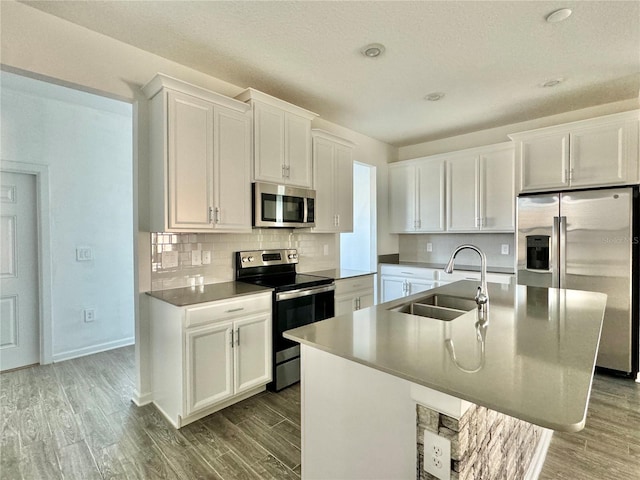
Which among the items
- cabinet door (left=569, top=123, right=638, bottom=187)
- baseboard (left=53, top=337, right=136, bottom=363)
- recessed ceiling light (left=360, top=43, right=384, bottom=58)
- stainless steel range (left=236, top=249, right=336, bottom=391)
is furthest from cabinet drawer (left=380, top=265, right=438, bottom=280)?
baseboard (left=53, top=337, right=136, bottom=363)

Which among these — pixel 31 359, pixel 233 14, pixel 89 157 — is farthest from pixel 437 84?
pixel 31 359

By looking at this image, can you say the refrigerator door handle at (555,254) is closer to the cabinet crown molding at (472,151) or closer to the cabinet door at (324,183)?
the cabinet crown molding at (472,151)

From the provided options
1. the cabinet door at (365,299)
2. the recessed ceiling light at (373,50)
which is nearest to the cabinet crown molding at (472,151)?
the cabinet door at (365,299)

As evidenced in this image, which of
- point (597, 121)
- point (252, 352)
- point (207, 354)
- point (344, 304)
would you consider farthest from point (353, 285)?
point (597, 121)

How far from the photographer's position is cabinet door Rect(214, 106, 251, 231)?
8.50 ft

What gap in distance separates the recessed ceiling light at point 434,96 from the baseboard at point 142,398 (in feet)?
11.9

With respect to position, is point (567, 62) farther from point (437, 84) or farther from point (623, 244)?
point (623, 244)

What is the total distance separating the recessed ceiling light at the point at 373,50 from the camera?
230 centimetres

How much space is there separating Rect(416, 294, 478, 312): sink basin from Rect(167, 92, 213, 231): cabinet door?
173 cm

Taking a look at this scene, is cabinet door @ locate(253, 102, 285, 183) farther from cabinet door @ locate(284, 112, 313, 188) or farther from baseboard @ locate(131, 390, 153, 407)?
baseboard @ locate(131, 390, 153, 407)

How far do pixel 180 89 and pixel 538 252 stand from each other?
3.62m

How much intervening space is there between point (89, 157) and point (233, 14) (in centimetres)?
263

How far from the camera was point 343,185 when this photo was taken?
12.5 feet

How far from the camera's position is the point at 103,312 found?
370 centimetres
